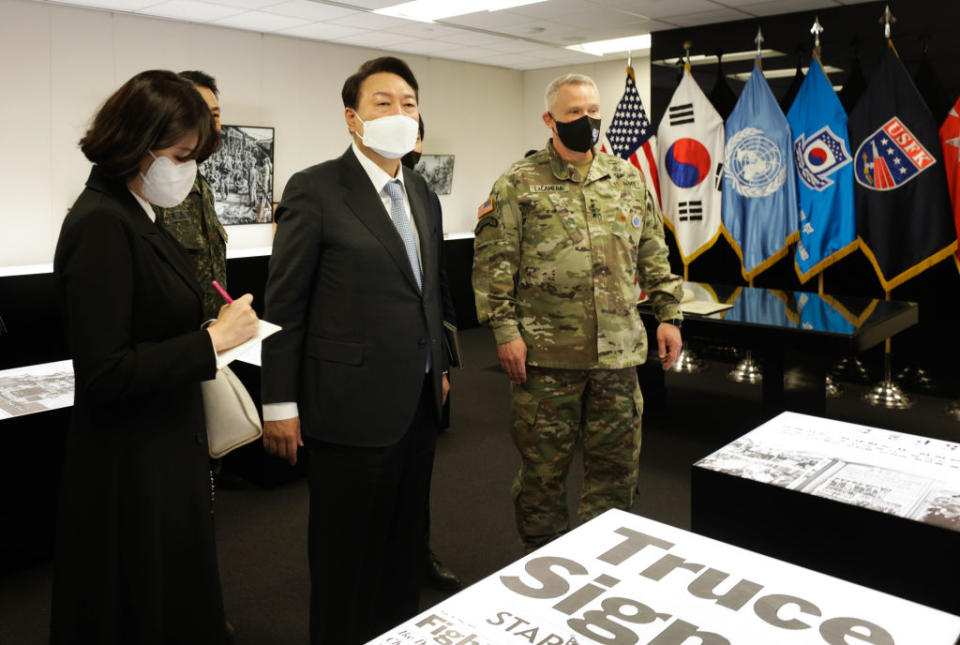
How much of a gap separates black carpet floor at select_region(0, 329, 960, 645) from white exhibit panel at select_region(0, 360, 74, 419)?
0.70m

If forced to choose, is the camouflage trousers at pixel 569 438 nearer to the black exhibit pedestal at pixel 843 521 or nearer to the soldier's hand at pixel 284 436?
the black exhibit pedestal at pixel 843 521

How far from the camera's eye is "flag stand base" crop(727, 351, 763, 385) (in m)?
5.36

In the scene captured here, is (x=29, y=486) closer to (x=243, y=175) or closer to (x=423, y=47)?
(x=243, y=175)

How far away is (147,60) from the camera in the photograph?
20.2 ft

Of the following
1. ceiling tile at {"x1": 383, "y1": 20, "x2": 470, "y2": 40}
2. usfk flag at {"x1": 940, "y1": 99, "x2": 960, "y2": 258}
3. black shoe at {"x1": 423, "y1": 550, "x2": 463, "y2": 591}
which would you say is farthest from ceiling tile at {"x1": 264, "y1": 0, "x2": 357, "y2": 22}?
black shoe at {"x1": 423, "y1": 550, "x2": 463, "y2": 591}

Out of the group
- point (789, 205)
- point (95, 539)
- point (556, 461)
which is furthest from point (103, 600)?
point (789, 205)

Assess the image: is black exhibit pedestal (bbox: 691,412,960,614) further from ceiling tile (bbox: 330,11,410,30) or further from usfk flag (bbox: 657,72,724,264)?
ceiling tile (bbox: 330,11,410,30)

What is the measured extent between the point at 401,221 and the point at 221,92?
5489 millimetres

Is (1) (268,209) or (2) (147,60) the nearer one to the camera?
(2) (147,60)

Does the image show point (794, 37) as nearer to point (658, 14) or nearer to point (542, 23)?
point (658, 14)

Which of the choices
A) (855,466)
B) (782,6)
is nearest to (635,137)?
(782,6)

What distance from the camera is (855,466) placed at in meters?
1.74

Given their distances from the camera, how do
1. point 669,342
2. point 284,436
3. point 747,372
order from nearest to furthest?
point 284,436 < point 669,342 < point 747,372

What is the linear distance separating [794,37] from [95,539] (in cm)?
579
